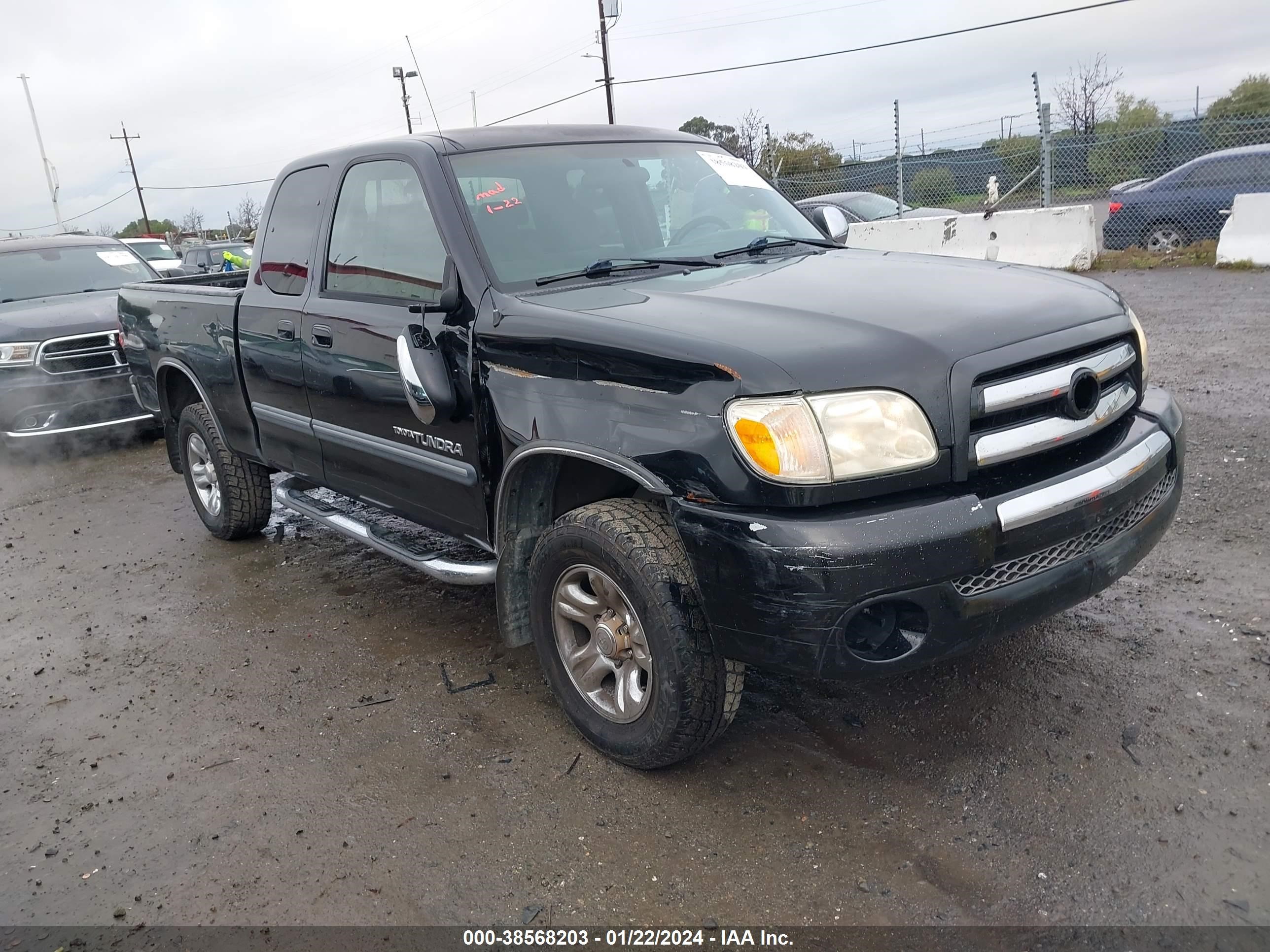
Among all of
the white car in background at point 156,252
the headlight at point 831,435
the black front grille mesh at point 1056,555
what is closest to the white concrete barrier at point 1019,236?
the black front grille mesh at point 1056,555

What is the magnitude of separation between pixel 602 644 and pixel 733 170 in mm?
2285

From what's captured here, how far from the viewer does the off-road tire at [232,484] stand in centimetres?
530

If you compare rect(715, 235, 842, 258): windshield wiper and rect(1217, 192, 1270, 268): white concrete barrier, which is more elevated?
rect(715, 235, 842, 258): windshield wiper

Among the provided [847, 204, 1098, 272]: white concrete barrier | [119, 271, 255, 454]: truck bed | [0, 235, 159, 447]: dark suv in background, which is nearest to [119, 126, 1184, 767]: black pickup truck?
[119, 271, 255, 454]: truck bed

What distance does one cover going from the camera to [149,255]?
17.2m

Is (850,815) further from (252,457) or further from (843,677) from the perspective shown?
(252,457)

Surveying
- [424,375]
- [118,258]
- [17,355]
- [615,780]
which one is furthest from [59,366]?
[615,780]

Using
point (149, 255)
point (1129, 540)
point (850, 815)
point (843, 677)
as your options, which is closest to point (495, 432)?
point (843, 677)

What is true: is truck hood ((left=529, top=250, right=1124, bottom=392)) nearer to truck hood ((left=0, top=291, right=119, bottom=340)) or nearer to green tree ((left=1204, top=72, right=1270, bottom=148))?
truck hood ((left=0, top=291, right=119, bottom=340))

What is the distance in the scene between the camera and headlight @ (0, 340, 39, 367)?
7.92 meters

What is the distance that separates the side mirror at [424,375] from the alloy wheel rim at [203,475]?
2589 mm

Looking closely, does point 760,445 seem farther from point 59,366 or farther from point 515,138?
point 59,366

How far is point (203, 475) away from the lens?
5734 mm

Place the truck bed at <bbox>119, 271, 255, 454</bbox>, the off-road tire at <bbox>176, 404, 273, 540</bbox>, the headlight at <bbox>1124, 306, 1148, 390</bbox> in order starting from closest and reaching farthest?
1. the headlight at <bbox>1124, 306, 1148, 390</bbox>
2. the truck bed at <bbox>119, 271, 255, 454</bbox>
3. the off-road tire at <bbox>176, 404, 273, 540</bbox>
